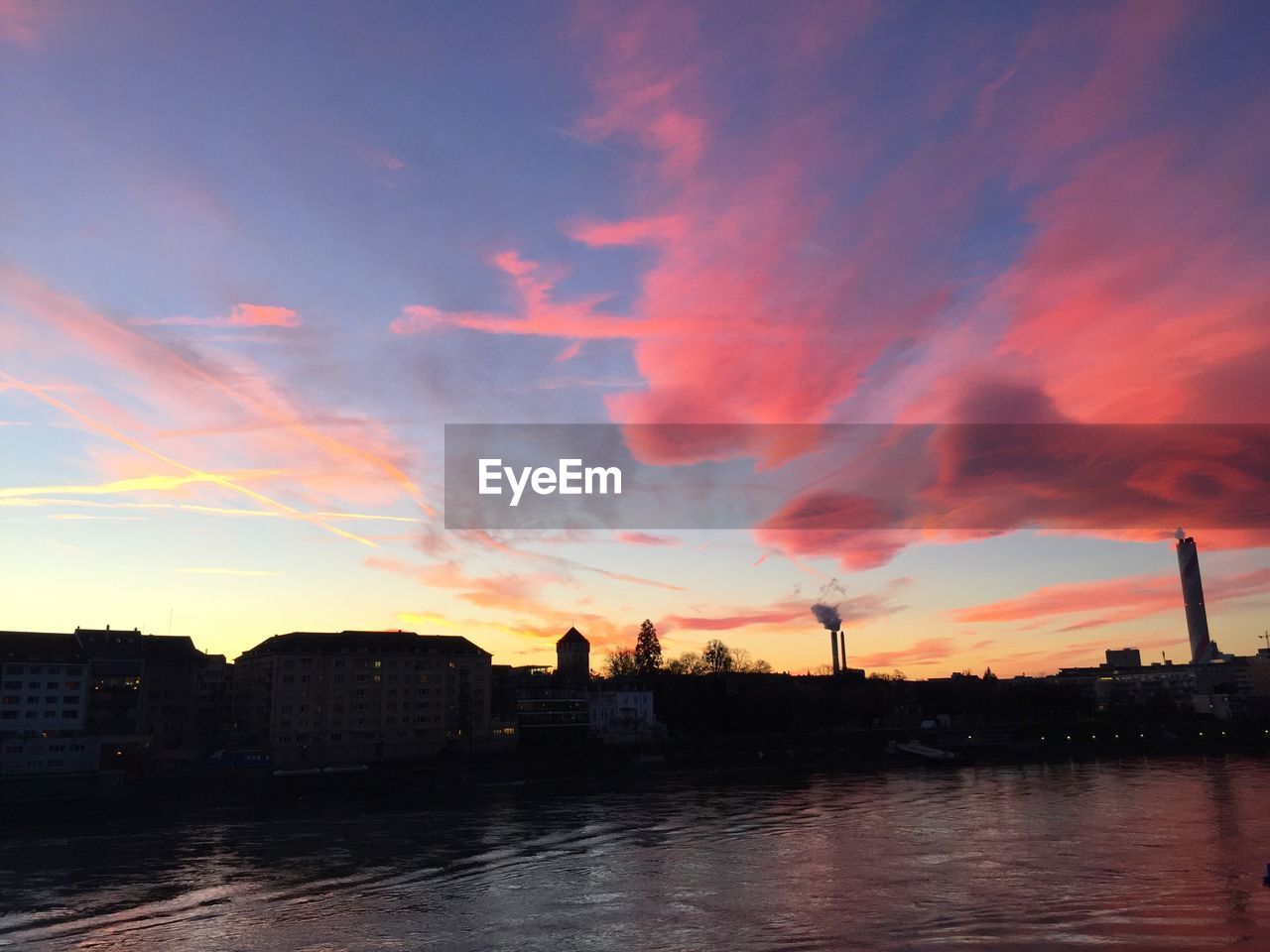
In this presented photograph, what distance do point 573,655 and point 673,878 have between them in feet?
480

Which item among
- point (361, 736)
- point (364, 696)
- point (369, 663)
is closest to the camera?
point (361, 736)

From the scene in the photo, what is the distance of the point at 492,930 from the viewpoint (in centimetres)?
3750

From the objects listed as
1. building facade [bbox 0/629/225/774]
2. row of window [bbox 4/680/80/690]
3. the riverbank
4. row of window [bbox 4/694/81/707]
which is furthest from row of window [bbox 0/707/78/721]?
the riverbank

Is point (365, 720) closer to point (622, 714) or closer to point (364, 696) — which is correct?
point (364, 696)

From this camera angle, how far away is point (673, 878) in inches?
1895

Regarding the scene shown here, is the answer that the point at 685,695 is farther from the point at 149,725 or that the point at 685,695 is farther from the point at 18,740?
the point at 18,740

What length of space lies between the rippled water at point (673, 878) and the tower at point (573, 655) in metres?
108

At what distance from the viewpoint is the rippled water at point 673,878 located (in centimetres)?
3628

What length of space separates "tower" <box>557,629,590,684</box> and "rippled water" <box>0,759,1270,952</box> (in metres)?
108

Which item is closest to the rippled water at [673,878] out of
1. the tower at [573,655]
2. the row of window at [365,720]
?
the row of window at [365,720]

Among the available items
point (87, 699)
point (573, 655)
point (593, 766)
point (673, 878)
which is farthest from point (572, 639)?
point (673, 878)

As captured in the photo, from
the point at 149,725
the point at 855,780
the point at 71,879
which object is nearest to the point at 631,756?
the point at 855,780

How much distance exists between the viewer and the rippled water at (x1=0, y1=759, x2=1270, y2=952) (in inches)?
1428

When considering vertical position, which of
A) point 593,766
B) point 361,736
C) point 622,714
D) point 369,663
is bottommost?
point 593,766
